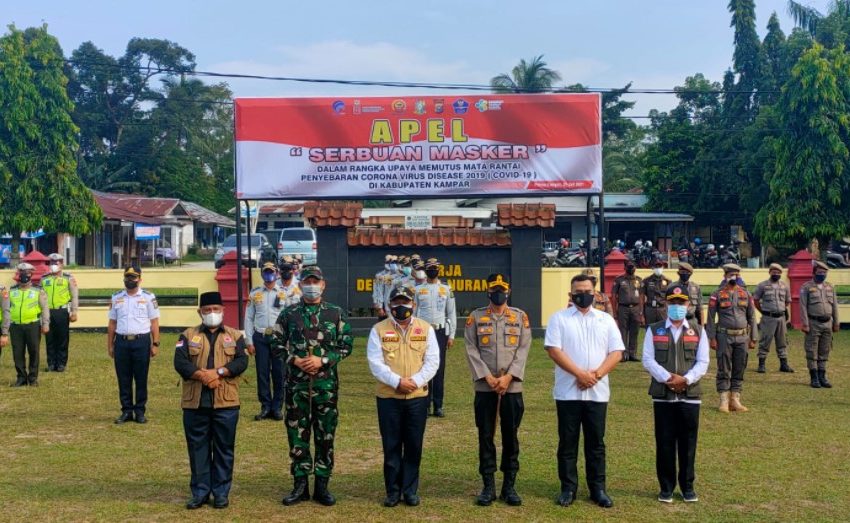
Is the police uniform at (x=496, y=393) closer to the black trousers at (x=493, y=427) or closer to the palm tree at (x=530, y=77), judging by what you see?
the black trousers at (x=493, y=427)

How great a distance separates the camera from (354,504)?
6922 millimetres

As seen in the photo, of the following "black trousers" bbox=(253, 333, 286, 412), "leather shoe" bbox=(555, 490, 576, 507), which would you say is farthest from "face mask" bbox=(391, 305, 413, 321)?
"black trousers" bbox=(253, 333, 286, 412)

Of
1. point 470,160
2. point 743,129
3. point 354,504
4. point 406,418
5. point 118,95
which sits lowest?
point 354,504

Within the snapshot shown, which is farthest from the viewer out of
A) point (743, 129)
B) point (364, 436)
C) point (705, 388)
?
point (743, 129)

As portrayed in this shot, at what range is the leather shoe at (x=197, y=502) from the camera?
6.79 metres

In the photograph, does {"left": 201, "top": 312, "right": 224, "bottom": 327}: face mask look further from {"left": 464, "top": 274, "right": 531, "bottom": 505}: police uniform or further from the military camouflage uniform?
{"left": 464, "top": 274, "right": 531, "bottom": 505}: police uniform

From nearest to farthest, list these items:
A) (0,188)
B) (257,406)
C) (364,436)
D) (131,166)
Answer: (364,436) → (257,406) → (0,188) → (131,166)

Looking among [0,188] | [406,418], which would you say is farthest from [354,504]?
[0,188]

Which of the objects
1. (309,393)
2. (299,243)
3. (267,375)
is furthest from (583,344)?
(299,243)

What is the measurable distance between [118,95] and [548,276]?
163 ft

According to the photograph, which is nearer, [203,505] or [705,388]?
[203,505]

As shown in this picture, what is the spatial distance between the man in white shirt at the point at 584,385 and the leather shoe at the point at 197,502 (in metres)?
2.68

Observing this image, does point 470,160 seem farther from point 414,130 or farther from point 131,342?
point 131,342

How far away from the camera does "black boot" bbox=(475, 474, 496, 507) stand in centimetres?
687
